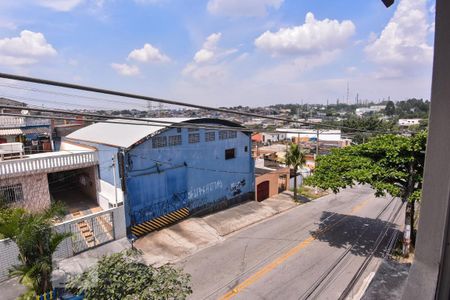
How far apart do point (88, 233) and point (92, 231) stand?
25 centimetres

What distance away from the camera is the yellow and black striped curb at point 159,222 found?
57.2 feet

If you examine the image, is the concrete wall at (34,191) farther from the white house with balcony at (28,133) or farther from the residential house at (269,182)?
the residential house at (269,182)

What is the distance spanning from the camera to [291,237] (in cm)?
1825

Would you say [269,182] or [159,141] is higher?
[159,141]

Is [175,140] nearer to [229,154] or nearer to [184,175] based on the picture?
[184,175]

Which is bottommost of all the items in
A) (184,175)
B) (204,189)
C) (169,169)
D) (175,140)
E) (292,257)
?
(292,257)

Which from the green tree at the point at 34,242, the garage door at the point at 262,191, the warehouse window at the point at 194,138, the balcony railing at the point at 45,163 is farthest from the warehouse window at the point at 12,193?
the garage door at the point at 262,191

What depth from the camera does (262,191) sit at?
2628 cm

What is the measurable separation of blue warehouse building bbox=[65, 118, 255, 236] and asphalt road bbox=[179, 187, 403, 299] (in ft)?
14.1

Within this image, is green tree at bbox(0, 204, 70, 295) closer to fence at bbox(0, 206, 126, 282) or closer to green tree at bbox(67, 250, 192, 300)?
green tree at bbox(67, 250, 192, 300)

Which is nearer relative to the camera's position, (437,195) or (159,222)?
(437,195)

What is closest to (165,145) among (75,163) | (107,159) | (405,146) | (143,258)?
(107,159)

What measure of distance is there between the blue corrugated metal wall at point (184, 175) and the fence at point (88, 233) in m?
0.90

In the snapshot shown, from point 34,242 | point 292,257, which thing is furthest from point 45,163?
point 292,257
